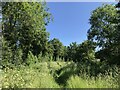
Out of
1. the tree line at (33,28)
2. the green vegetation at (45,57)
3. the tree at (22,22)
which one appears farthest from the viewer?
the tree at (22,22)

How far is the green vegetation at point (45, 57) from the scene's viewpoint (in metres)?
6.52

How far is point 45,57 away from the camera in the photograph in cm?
1432

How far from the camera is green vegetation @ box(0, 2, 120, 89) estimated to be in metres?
6.52

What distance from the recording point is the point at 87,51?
1485 inches

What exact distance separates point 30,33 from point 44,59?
24.9 ft

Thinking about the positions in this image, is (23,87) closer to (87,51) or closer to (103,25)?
(103,25)

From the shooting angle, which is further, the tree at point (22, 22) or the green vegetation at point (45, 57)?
the tree at point (22, 22)

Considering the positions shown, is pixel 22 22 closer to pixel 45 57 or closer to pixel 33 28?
pixel 33 28

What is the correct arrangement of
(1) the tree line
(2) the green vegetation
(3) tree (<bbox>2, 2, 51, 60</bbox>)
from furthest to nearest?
(3) tree (<bbox>2, 2, 51, 60</bbox>) → (1) the tree line → (2) the green vegetation

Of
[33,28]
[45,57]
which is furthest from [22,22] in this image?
[45,57]

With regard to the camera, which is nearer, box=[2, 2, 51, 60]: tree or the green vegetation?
the green vegetation

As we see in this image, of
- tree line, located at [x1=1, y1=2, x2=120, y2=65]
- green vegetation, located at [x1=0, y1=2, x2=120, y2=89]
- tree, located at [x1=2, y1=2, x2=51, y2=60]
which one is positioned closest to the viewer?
green vegetation, located at [x1=0, y1=2, x2=120, y2=89]

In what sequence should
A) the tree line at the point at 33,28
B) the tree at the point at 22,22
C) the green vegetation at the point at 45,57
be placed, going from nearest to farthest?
the green vegetation at the point at 45,57 → the tree line at the point at 33,28 → the tree at the point at 22,22

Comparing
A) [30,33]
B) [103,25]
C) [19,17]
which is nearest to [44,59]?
[19,17]
